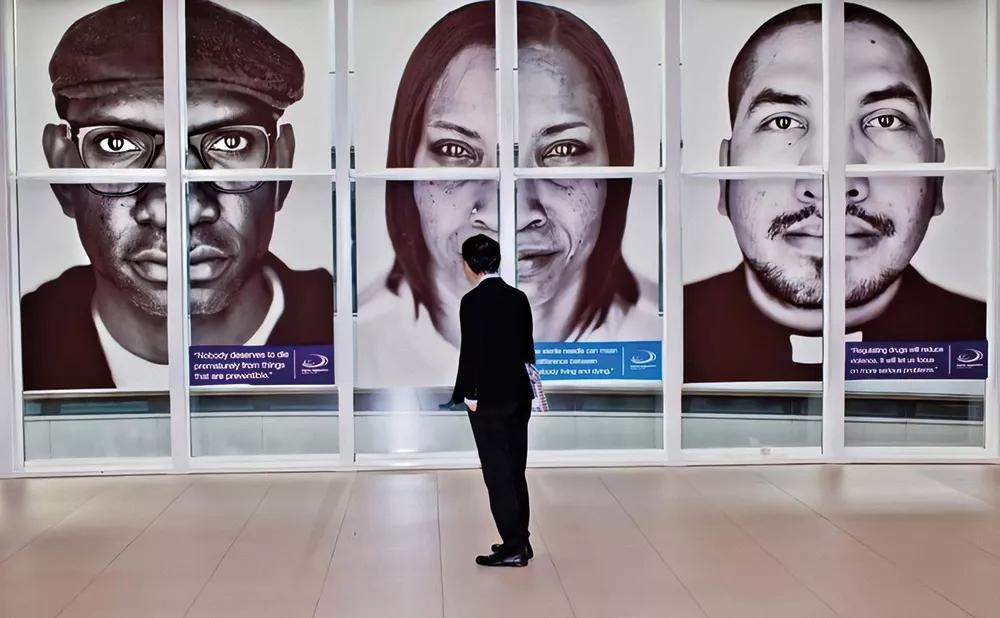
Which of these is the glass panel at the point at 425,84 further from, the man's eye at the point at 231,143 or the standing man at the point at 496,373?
the standing man at the point at 496,373

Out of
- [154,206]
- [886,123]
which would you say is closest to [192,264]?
[154,206]

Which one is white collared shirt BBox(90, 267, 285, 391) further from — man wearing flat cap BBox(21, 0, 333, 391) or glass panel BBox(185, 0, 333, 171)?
glass panel BBox(185, 0, 333, 171)

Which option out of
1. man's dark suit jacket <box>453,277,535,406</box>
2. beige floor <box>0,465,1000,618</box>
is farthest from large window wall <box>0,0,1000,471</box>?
man's dark suit jacket <box>453,277,535,406</box>

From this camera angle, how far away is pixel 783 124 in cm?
1012

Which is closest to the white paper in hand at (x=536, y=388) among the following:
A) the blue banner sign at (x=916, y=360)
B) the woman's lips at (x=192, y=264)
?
the woman's lips at (x=192, y=264)

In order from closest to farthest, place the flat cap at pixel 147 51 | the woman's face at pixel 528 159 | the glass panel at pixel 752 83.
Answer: the flat cap at pixel 147 51 < the woman's face at pixel 528 159 < the glass panel at pixel 752 83

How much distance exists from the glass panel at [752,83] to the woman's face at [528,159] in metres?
0.92

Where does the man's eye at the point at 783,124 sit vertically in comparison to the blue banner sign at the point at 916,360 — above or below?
above

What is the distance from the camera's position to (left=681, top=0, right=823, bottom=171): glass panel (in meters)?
10.1

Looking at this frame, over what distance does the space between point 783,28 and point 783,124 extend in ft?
2.79

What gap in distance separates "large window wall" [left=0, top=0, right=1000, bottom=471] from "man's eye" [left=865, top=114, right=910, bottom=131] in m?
0.02

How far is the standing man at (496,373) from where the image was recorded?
6.27m

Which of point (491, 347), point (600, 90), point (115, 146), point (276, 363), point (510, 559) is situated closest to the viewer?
point (491, 347)

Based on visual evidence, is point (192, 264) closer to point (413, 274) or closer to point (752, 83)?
point (413, 274)
